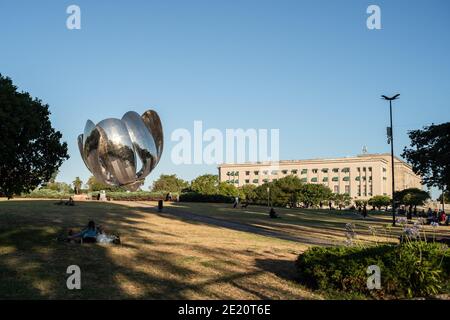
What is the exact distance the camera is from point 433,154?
3556cm

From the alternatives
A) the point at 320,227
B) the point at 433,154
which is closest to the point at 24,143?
the point at 320,227

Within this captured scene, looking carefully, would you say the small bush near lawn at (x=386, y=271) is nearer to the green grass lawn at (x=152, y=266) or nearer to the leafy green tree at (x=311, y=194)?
the green grass lawn at (x=152, y=266)

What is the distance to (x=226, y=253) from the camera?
14867mm

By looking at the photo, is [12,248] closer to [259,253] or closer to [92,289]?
[92,289]

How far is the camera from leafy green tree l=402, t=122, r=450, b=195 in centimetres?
3481

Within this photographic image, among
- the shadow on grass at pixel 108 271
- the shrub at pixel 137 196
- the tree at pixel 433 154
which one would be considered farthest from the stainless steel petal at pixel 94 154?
the shrub at pixel 137 196

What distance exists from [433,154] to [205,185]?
7299cm

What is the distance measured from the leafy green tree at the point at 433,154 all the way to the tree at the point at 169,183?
3730 inches

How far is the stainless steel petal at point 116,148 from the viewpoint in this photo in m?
22.5

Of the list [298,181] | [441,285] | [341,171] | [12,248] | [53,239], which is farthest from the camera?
[341,171]

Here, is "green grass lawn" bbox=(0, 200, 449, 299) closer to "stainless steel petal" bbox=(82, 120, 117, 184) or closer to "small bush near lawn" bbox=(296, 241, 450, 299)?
"small bush near lawn" bbox=(296, 241, 450, 299)
